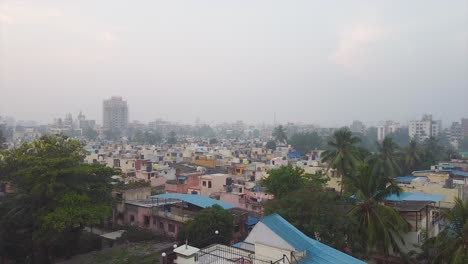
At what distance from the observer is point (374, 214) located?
15.0m

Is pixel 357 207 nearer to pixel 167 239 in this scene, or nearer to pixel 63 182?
pixel 167 239

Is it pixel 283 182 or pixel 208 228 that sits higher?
pixel 283 182

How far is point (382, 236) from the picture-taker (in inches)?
578

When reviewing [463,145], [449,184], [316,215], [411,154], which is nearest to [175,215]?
[316,215]

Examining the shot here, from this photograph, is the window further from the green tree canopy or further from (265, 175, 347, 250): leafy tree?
(265, 175, 347, 250): leafy tree

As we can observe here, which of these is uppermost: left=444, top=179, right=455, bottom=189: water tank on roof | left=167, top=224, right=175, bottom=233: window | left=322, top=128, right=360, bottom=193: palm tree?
left=322, top=128, right=360, bottom=193: palm tree

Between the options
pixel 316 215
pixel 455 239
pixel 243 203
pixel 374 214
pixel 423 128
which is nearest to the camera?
pixel 455 239

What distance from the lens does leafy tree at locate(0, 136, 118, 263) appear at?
18.8 meters

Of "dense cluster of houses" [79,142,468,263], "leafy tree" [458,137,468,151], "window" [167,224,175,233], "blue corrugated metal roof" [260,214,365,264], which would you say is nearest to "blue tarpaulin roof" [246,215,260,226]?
"dense cluster of houses" [79,142,468,263]

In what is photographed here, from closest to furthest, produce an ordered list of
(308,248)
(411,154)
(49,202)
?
(308,248)
(49,202)
(411,154)

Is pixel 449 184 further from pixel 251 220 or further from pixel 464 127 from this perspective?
pixel 464 127

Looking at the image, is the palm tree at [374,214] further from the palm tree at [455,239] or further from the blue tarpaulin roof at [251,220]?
the blue tarpaulin roof at [251,220]

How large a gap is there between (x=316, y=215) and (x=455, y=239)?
18.1ft

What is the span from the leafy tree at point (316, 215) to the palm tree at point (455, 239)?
3.67 metres
